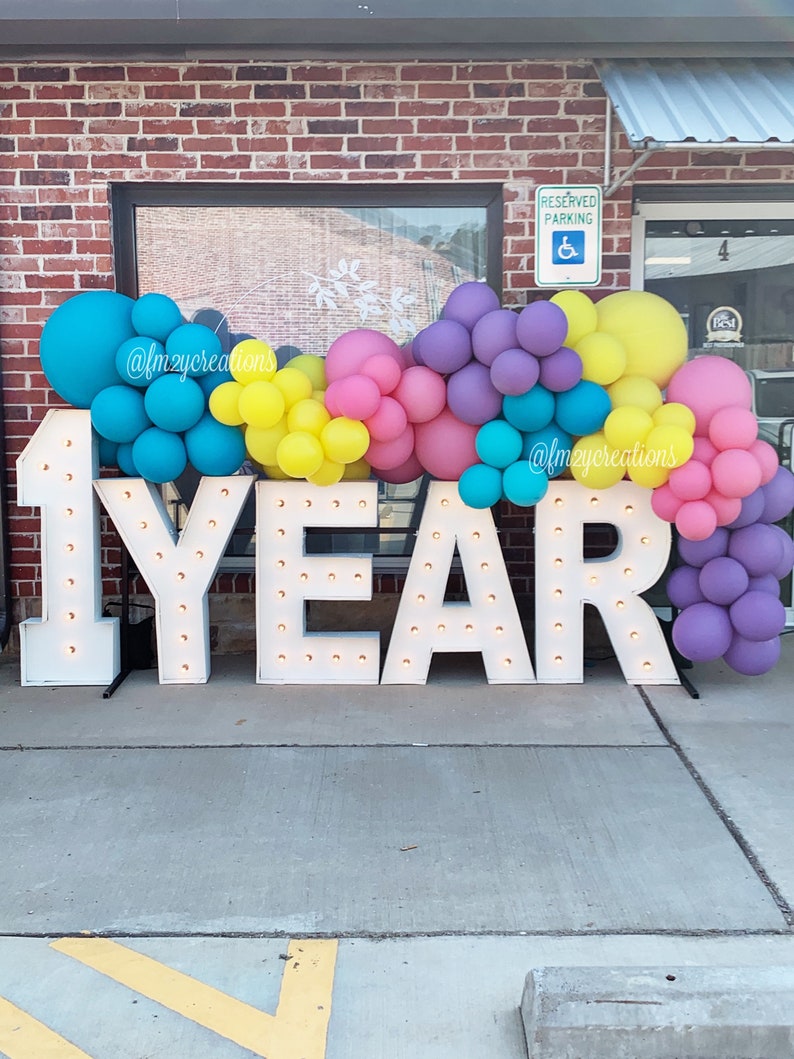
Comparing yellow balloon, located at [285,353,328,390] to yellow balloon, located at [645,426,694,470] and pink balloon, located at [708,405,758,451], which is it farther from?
pink balloon, located at [708,405,758,451]

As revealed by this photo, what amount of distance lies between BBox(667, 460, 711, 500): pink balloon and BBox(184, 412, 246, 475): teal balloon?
1.95 metres

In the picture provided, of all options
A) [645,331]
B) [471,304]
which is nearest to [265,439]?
[471,304]

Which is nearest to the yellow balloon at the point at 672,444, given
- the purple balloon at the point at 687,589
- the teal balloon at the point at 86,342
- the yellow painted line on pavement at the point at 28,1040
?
the purple balloon at the point at 687,589

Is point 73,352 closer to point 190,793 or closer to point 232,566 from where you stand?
point 232,566

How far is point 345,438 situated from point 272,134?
73.2 inches

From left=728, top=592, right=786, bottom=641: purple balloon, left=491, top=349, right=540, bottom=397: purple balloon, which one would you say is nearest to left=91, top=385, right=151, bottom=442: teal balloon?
left=491, top=349, right=540, bottom=397: purple balloon

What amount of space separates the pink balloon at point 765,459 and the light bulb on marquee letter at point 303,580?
1.69m

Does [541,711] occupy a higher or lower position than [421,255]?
lower

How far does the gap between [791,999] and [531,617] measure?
3.20 metres

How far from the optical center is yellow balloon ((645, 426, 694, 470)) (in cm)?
412

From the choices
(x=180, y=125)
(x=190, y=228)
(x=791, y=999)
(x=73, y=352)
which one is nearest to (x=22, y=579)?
(x=73, y=352)

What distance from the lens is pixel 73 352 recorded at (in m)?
4.41

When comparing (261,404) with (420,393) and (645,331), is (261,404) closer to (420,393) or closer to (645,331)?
(420,393)

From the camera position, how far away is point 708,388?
426 cm
